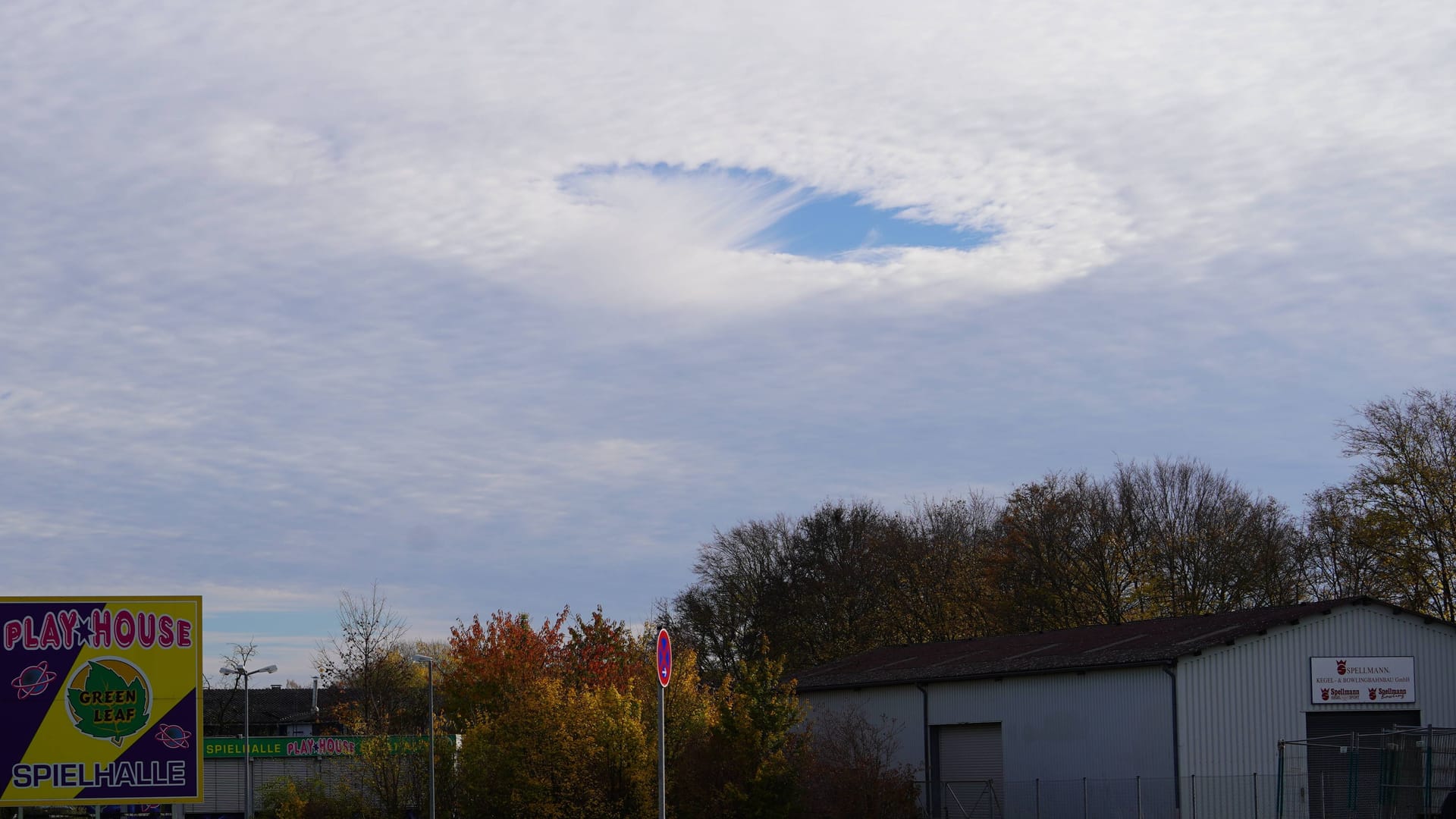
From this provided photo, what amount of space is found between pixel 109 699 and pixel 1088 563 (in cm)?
5208

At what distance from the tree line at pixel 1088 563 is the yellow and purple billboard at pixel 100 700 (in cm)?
4736

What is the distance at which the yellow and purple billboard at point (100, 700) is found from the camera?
20297mm

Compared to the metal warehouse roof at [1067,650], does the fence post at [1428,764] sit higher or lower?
lower

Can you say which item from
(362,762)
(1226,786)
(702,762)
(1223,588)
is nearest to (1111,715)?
(1226,786)

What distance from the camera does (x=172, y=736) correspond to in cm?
2044

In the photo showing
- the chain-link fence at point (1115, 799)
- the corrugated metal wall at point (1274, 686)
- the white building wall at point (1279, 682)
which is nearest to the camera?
the chain-link fence at point (1115, 799)

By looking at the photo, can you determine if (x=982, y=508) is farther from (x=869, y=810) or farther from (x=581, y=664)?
(x=869, y=810)

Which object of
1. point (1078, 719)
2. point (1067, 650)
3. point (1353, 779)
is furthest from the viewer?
point (1067, 650)

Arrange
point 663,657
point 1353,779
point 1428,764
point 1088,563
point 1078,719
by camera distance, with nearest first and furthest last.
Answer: point 663,657
point 1428,764
point 1353,779
point 1078,719
point 1088,563

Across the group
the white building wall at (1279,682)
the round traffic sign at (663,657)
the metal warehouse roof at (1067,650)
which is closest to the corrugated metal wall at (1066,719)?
the metal warehouse roof at (1067,650)

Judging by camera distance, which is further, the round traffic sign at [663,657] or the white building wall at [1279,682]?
the white building wall at [1279,682]

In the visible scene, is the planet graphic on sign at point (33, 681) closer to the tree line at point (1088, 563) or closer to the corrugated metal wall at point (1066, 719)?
the corrugated metal wall at point (1066, 719)

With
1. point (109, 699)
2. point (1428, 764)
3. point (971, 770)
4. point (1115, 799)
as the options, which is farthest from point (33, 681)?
point (971, 770)

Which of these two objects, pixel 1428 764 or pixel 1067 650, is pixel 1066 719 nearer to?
pixel 1067 650
